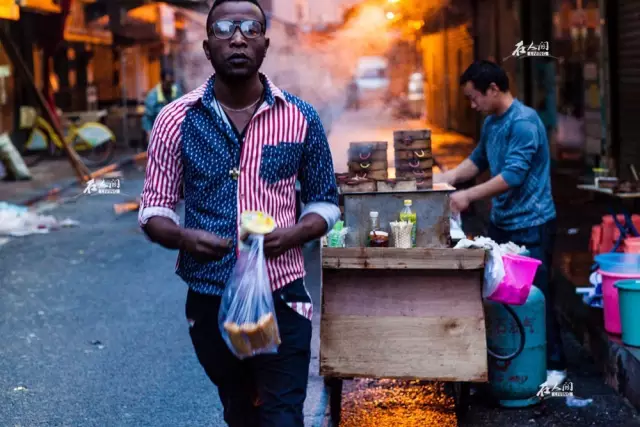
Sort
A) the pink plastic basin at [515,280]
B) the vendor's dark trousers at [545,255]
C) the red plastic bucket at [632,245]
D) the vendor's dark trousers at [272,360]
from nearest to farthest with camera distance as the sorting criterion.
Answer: the vendor's dark trousers at [272,360], the pink plastic basin at [515,280], the vendor's dark trousers at [545,255], the red plastic bucket at [632,245]

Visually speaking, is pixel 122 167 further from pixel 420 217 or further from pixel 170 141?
pixel 170 141

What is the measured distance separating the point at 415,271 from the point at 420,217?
0.45m

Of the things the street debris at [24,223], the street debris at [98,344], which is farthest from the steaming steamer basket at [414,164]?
the street debris at [24,223]

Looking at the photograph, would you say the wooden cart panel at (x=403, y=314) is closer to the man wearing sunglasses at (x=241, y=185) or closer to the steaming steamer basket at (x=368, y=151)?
the steaming steamer basket at (x=368, y=151)

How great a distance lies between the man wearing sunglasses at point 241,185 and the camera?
3.07 m

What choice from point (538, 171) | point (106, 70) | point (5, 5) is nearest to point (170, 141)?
point (538, 171)

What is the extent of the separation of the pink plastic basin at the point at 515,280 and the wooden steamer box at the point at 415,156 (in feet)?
1.98

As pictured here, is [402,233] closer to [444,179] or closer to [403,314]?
[403,314]

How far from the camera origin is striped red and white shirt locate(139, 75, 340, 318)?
3084 mm

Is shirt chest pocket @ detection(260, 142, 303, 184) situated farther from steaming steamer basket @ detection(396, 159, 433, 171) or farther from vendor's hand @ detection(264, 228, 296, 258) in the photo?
steaming steamer basket @ detection(396, 159, 433, 171)

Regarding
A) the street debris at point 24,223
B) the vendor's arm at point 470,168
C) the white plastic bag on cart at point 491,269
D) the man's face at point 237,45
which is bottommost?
the street debris at point 24,223

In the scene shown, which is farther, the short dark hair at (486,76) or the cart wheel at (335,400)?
the short dark hair at (486,76)

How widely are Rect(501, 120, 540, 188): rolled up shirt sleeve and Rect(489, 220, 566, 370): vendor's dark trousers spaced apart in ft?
1.04
